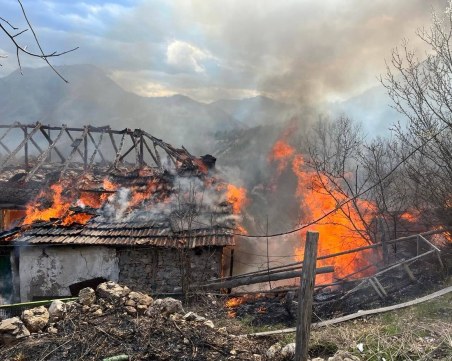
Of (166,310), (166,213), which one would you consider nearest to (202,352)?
(166,310)

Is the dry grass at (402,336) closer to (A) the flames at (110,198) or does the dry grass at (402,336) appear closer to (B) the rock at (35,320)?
(B) the rock at (35,320)

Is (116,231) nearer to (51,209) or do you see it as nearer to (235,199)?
(51,209)

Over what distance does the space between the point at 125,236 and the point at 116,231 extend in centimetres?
55

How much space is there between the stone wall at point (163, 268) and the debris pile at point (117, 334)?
15.8 ft

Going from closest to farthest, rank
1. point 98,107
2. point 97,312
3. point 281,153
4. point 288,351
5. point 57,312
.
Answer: point 288,351, point 57,312, point 97,312, point 281,153, point 98,107

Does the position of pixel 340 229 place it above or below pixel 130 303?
above

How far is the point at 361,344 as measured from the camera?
223 inches

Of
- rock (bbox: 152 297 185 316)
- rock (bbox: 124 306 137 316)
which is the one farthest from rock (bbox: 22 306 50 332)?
rock (bbox: 152 297 185 316)

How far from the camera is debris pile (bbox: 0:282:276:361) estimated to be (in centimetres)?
518

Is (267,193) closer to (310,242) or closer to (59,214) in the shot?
(59,214)

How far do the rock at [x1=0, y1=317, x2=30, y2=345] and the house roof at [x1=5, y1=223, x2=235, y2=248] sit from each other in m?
5.64

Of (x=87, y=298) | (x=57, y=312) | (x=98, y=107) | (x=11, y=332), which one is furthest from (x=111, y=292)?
(x=98, y=107)

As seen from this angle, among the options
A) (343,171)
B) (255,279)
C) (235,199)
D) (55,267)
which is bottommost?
(255,279)

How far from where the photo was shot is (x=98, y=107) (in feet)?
202
